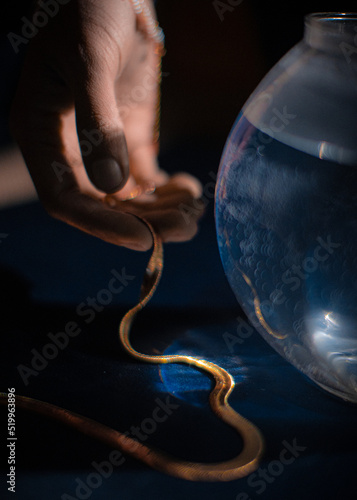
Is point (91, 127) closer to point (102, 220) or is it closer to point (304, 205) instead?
point (102, 220)

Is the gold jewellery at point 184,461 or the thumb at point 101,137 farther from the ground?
the thumb at point 101,137

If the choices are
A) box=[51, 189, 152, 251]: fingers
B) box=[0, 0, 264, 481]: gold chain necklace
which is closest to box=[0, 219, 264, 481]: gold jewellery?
box=[0, 0, 264, 481]: gold chain necklace

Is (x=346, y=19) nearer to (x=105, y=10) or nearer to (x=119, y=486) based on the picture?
(x=105, y=10)

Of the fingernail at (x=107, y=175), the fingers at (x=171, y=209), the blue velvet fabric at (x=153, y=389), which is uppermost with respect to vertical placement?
the fingernail at (x=107, y=175)

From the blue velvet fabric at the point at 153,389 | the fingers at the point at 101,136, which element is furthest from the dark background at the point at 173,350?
the fingers at the point at 101,136

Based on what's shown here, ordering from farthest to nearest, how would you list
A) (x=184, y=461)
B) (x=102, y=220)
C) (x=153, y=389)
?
(x=102, y=220) < (x=153, y=389) < (x=184, y=461)

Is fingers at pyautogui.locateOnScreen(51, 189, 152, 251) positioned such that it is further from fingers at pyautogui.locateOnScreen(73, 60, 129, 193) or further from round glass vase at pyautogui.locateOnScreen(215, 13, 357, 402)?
round glass vase at pyautogui.locateOnScreen(215, 13, 357, 402)

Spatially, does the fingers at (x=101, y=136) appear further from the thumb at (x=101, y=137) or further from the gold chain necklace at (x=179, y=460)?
the gold chain necklace at (x=179, y=460)

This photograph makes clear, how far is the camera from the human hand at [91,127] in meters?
0.71

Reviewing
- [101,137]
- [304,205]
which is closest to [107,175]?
[101,137]

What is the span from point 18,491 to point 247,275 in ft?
1.00

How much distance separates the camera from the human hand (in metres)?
0.71

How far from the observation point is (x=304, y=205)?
0.55 metres

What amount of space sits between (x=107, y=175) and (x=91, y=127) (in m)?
0.06
